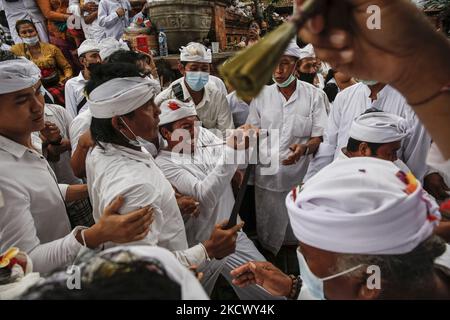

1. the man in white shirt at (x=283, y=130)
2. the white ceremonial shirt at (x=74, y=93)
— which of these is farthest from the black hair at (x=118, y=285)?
the white ceremonial shirt at (x=74, y=93)

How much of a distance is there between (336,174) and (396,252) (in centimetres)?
34

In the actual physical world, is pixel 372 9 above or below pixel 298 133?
above

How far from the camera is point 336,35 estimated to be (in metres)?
0.89

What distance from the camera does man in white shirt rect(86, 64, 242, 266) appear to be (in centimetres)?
184

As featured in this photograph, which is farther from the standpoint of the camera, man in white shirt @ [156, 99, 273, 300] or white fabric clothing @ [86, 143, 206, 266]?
man in white shirt @ [156, 99, 273, 300]

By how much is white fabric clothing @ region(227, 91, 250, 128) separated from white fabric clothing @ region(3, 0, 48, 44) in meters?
4.58

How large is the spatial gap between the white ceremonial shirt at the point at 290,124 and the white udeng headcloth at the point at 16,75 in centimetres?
237

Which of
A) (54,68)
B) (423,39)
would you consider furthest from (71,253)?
(54,68)

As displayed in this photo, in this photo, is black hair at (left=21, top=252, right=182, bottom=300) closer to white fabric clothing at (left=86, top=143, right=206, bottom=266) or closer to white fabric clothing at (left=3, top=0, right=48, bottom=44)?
white fabric clothing at (left=86, top=143, right=206, bottom=266)

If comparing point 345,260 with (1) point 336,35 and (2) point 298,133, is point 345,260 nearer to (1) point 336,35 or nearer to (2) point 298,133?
(1) point 336,35

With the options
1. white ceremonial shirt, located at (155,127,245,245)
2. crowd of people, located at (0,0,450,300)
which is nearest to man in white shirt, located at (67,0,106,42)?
crowd of people, located at (0,0,450,300)

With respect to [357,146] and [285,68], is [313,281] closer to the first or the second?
[357,146]

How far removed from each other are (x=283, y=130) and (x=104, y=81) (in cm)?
231
